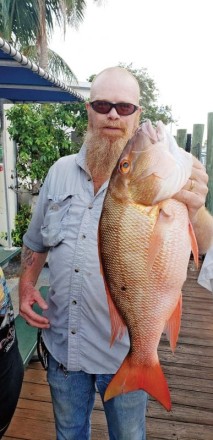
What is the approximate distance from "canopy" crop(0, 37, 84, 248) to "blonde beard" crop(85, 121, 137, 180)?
1120 millimetres

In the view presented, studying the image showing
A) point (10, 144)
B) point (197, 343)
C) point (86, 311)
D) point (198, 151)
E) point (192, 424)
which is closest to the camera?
point (86, 311)

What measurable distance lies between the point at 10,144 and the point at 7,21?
813 cm

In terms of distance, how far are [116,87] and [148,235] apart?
2.81 ft

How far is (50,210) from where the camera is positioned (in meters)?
1.85

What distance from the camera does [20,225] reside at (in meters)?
6.95

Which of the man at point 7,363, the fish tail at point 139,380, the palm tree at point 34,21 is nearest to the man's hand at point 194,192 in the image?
the fish tail at point 139,380

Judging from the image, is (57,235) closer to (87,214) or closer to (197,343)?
(87,214)

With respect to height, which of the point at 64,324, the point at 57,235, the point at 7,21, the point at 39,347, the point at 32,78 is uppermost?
the point at 7,21

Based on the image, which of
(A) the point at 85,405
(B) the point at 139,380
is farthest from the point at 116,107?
(A) the point at 85,405

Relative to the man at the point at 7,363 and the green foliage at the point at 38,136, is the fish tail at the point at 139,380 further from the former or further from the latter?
the green foliage at the point at 38,136

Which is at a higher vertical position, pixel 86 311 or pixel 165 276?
pixel 165 276

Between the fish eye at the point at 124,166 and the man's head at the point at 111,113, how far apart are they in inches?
24.1

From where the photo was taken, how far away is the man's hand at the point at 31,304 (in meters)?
1.83

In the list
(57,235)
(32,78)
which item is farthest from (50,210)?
(32,78)
